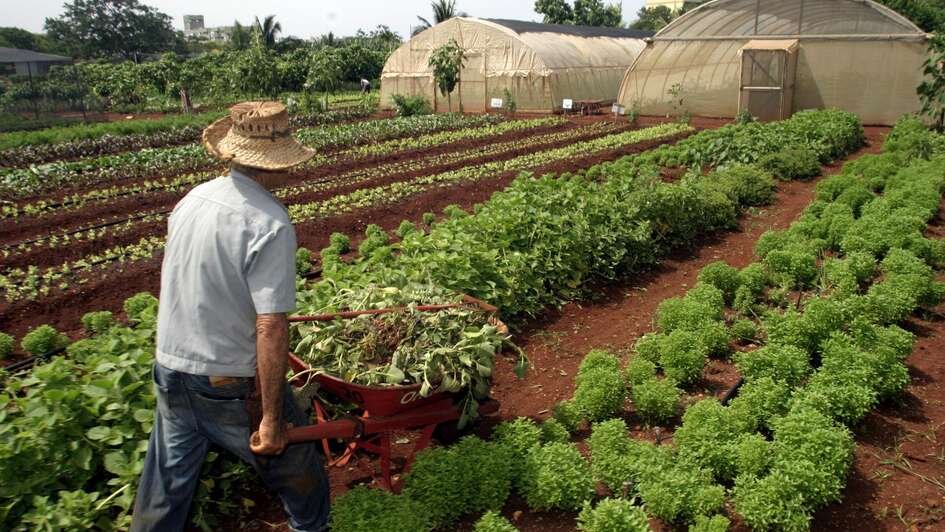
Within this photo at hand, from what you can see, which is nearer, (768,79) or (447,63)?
(768,79)

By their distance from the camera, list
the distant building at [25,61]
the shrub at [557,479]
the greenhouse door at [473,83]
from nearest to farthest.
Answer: the shrub at [557,479] → the greenhouse door at [473,83] → the distant building at [25,61]

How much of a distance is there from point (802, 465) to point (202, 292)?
3356 mm

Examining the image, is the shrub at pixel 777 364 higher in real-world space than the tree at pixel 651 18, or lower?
lower

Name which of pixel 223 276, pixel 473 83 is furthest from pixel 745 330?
pixel 473 83

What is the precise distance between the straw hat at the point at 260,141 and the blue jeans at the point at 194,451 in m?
1.02

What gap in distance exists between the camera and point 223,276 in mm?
3217

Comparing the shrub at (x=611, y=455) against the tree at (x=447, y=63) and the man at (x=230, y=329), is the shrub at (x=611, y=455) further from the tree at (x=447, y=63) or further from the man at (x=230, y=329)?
the tree at (x=447, y=63)

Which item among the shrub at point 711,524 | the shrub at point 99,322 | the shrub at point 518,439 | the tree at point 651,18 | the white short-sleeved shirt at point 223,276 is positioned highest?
the tree at point 651,18

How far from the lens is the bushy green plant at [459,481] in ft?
13.4

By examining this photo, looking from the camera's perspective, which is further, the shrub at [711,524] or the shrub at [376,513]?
the shrub at [711,524]

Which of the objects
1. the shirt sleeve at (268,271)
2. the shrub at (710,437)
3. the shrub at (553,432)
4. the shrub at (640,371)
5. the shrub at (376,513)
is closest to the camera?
the shirt sleeve at (268,271)

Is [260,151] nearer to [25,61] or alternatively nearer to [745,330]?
[745,330]

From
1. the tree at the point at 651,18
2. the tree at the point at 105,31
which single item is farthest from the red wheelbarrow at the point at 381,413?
the tree at the point at 105,31

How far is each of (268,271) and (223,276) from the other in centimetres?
22
